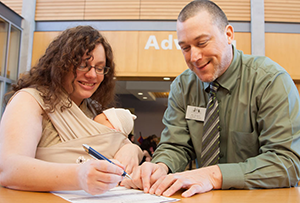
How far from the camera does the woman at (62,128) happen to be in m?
0.99

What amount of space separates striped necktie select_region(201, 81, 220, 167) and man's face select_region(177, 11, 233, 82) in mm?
217

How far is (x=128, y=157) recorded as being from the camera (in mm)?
1393

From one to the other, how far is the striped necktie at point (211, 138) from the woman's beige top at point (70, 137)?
55cm

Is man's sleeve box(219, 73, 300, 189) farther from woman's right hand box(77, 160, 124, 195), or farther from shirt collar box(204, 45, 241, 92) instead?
woman's right hand box(77, 160, 124, 195)

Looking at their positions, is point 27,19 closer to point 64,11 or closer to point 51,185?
point 64,11

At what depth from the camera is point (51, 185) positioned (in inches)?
39.3

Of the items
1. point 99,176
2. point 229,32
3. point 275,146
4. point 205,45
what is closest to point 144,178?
point 99,176

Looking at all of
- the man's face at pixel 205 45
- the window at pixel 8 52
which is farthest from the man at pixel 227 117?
the window at pixel 8 52

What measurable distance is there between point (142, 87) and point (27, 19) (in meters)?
4.30

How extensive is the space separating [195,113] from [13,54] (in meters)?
6.65

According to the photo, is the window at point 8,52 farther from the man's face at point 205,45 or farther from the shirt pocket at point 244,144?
the shirt pocket at point 244,144

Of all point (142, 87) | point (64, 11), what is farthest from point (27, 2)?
point (142, 87)

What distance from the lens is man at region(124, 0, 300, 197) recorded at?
4.20ft

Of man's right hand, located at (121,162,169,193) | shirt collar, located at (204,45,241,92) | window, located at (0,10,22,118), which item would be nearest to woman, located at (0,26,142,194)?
man's right hand, located at (121,162,169,193)
